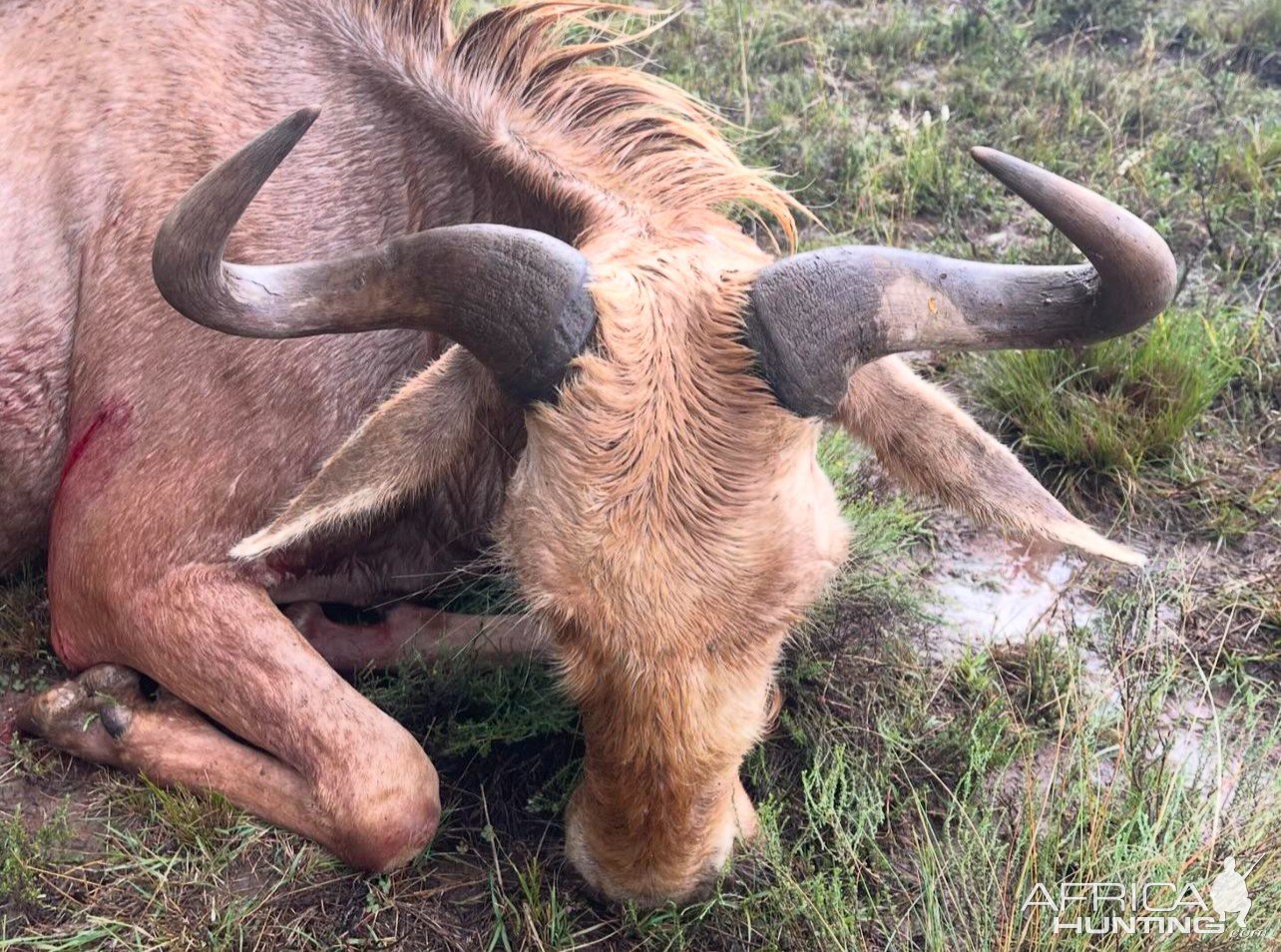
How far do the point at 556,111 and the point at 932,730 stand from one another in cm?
253

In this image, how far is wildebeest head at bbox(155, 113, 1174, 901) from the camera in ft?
9.20

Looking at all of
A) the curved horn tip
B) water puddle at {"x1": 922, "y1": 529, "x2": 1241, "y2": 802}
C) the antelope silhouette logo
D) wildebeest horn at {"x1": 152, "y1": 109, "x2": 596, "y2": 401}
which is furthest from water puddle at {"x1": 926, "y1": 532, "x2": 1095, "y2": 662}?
wildebeest horn at {"x1": 152, "y1": 109, "x2": 596, "y2": 401}

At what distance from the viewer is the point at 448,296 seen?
9.45 ft

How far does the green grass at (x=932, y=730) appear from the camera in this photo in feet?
11.1

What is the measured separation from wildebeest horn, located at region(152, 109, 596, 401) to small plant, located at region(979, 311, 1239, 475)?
9.80 ft

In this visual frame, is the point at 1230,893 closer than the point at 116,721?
Yes

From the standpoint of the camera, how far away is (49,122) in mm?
4297

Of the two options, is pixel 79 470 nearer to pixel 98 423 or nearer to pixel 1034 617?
pixel 98 423

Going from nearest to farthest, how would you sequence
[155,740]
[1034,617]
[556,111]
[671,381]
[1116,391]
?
[671,381]
[155,740]
[556,111]
[1034,617]
[1116,391]

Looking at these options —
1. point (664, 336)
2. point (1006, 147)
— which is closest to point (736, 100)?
point (1006, 147)

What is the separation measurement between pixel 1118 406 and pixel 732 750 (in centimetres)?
299

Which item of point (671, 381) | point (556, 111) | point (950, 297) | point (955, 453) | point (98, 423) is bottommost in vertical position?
point (98, 423)

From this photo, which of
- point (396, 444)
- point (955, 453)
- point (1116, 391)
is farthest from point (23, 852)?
point (1116, 391)

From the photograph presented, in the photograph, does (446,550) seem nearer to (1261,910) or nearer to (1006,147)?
(1261,910)
